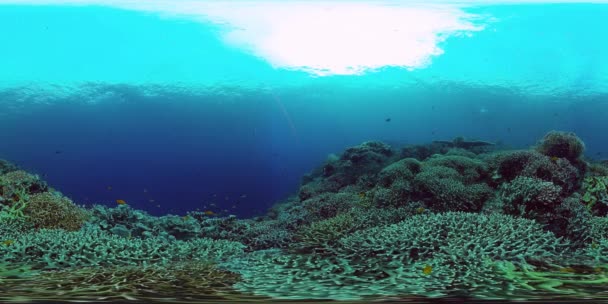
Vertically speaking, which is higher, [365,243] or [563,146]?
[563,146]

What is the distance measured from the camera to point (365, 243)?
148 inches

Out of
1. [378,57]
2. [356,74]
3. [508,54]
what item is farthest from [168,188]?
[508,54]

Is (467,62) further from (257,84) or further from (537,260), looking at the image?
(537,260)

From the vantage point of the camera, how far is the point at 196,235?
16.7 ft

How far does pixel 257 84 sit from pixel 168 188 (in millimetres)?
3218

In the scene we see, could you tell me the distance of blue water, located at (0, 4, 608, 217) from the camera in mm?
8672

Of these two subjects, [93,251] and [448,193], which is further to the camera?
[448,193]

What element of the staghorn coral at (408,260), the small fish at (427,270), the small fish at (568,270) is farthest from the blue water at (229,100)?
the small fish at (427,270)

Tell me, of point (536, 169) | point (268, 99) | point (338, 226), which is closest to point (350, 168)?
point (268, 99)

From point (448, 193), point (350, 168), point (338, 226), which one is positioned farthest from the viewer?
point (350, 168)

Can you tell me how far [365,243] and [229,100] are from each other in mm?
7882

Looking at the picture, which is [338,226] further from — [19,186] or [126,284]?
[19,186]

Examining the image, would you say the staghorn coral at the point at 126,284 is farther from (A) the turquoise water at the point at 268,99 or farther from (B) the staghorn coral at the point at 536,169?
(B) the staghorn coral at the point at 536,169

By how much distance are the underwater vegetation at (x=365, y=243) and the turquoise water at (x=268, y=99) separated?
8 cm
